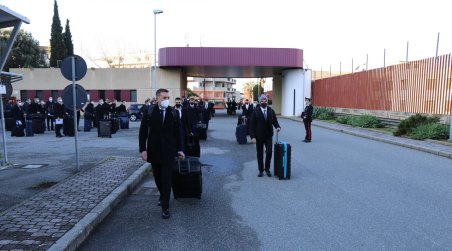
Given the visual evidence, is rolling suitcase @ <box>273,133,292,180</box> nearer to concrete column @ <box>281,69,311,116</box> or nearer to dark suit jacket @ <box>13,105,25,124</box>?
dark suit jacket @ <box>13,105,25,124</box>

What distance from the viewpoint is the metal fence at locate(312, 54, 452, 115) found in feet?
52.9

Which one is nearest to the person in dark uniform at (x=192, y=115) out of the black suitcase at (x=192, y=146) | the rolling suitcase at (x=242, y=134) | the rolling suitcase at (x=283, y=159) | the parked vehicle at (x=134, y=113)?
the black suitcase at (x=192, y=146)

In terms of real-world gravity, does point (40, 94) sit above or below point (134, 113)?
above

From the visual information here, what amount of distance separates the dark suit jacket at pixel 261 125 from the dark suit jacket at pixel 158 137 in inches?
121

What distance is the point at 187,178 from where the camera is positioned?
589 cm

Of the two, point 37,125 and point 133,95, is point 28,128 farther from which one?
point 133,95

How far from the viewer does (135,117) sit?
2933cm

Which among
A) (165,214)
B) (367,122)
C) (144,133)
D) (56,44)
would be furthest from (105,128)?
(56,44)

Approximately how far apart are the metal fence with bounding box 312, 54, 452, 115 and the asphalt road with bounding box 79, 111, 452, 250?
8279 millimetres

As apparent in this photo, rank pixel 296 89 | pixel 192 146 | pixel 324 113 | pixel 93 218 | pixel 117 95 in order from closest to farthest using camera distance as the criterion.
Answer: pixel 93 218 → pixel 192 146 → pixel 324 113 → pixel 296 89 → pixel 117 95

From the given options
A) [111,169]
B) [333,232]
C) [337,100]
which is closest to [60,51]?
[337,100]

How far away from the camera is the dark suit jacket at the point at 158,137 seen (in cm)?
524

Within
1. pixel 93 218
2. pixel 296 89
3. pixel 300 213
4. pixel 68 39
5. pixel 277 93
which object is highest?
pixel 68 39

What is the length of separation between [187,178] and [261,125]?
108 inches
